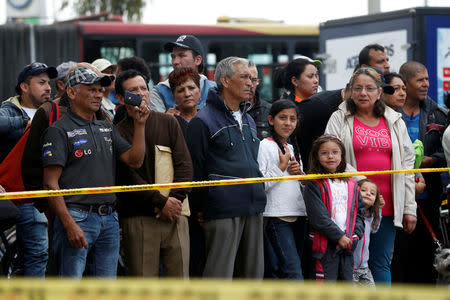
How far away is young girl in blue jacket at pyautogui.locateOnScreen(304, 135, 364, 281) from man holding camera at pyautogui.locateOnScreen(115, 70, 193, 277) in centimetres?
98

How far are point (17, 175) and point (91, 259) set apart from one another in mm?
908

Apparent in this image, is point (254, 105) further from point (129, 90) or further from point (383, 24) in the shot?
point (383, 24)

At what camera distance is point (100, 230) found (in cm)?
515

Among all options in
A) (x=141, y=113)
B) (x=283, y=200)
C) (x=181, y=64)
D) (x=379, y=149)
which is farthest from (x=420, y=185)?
(x=141, y=113)

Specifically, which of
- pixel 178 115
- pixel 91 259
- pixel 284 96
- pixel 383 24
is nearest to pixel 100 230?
pixel 91 259

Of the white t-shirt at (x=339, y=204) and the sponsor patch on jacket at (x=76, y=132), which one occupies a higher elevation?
the sponsor patch on jacket at (x=76, y=132)

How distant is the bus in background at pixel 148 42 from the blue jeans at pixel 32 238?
9708 millimetres

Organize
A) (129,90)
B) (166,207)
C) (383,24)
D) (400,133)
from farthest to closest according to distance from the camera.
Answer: (383,24), (400,133), (129,90), (166,207)

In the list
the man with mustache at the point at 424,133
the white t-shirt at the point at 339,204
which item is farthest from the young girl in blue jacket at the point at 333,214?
the man with mustache at the point at 424,133

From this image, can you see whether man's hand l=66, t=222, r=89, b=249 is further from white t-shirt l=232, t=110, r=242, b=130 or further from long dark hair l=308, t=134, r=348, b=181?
long dark hair l=308, t=134, r=348, b=181

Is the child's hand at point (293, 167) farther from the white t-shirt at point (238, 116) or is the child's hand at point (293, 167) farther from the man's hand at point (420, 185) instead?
the man's hand at point (420, 185)

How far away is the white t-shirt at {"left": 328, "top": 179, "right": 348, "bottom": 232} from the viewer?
19.2ft

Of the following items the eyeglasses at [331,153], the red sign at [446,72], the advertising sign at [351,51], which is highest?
the advertising sign at [351,51]

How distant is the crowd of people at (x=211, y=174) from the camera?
5.16m
